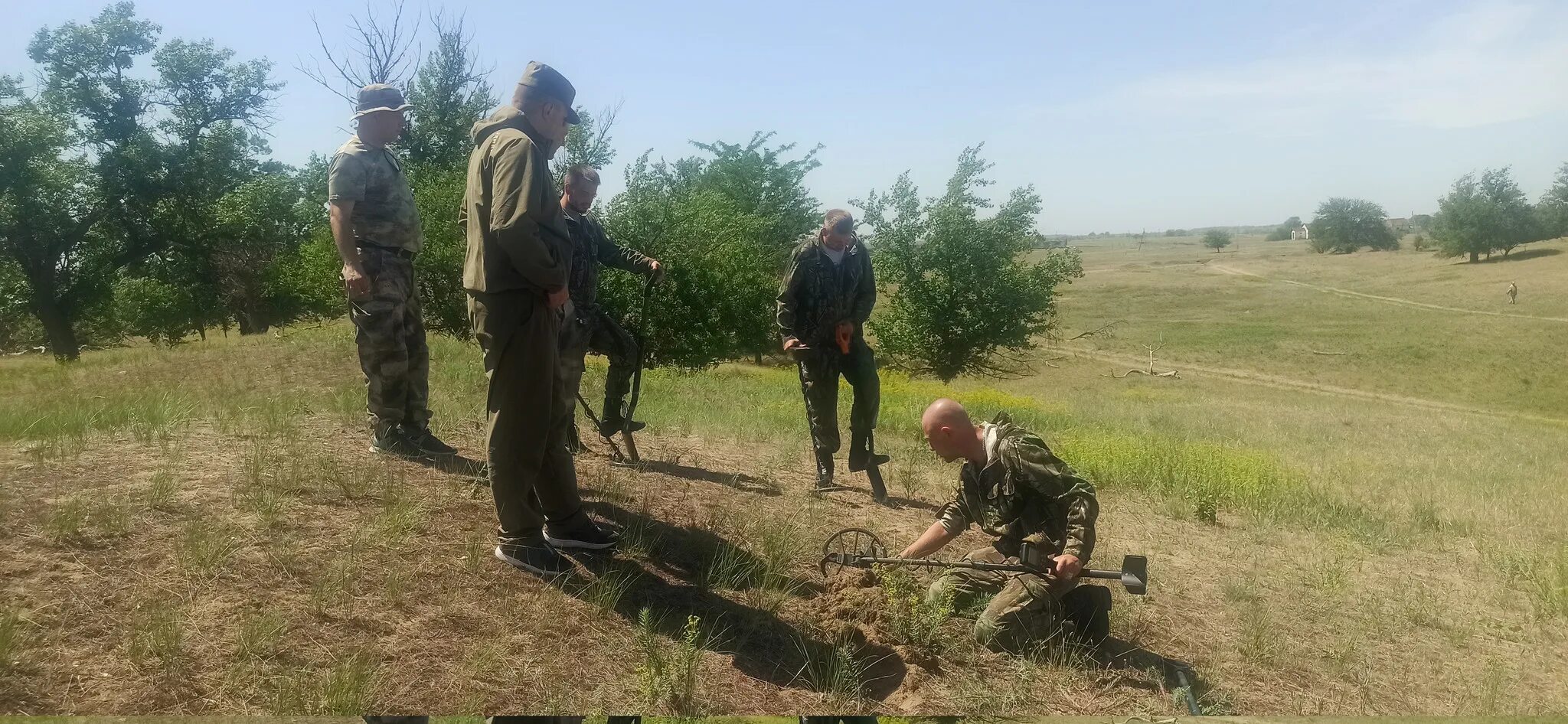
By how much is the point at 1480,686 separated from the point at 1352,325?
133 ft

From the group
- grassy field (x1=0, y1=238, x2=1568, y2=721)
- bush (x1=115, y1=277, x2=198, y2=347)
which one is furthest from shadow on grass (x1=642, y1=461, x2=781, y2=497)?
bush (x1=115, y1=277, x2=198, y2=347)

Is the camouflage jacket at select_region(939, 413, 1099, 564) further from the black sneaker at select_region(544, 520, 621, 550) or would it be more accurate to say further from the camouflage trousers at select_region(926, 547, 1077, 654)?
the black sneaker at select_region(544, 520, 621, 550)

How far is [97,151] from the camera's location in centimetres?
1177

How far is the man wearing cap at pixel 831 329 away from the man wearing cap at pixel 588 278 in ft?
3.83

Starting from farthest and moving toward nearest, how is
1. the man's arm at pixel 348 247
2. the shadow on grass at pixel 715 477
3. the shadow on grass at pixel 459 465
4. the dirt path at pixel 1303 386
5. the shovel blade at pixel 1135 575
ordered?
the dirt path at pixel 1303 386
the shadow on grass at pixel 715 477
the man's arm at pixel 348 247
the shadow on grass at pixel 459 465
the shovel blade at pixel 1135 575

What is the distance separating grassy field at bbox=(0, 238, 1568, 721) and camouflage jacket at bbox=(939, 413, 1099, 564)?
483 millimetres

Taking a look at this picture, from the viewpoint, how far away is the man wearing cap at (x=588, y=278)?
5.54 m

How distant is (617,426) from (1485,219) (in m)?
46.3

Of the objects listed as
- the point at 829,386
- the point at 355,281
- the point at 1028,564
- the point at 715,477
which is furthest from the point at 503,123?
the point at 829,386

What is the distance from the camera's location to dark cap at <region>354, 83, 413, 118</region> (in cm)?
555

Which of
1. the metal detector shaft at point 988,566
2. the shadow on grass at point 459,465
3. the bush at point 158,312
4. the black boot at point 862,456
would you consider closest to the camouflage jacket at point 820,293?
the black boot at point 862,456

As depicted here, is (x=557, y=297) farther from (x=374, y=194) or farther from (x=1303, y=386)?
(x=1303, y=386)

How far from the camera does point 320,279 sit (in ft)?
85.4

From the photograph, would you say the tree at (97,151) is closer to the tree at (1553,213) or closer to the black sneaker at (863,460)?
the black sneaker at (863,460)
